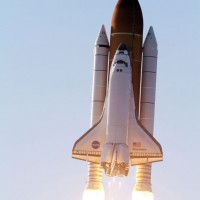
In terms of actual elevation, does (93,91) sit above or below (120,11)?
below

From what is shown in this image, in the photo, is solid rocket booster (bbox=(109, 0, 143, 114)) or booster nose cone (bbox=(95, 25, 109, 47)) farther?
booster nose cone (bbox=(95, 25, 109, 47))

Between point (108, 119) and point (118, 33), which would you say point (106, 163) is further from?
point (118, 33)

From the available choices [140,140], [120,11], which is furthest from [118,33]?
[140,140]

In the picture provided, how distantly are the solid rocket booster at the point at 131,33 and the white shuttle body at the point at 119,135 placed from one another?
69 centimetres

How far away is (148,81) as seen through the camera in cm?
4994

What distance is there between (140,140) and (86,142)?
2.11 m

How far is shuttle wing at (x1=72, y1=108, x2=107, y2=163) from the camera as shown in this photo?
49344 millimetres

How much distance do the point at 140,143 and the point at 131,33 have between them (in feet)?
14.1

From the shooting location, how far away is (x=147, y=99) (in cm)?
4978

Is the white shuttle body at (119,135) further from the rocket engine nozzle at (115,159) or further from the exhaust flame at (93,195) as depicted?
the exhaust flame at (93,195)

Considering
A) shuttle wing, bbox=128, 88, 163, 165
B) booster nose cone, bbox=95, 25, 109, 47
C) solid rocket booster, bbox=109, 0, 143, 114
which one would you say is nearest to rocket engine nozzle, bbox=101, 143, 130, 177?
shuttle wing, bbox=128, 88, 163, 165

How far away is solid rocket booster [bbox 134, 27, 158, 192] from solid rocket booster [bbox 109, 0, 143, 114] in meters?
0.26

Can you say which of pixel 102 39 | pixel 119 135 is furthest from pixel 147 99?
pixel 102 39

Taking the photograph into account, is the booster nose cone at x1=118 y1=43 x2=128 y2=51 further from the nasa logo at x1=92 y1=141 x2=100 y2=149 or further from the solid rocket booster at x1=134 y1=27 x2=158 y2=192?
the nasa logo at x1=92 y1=141 x2=100 y2=149
